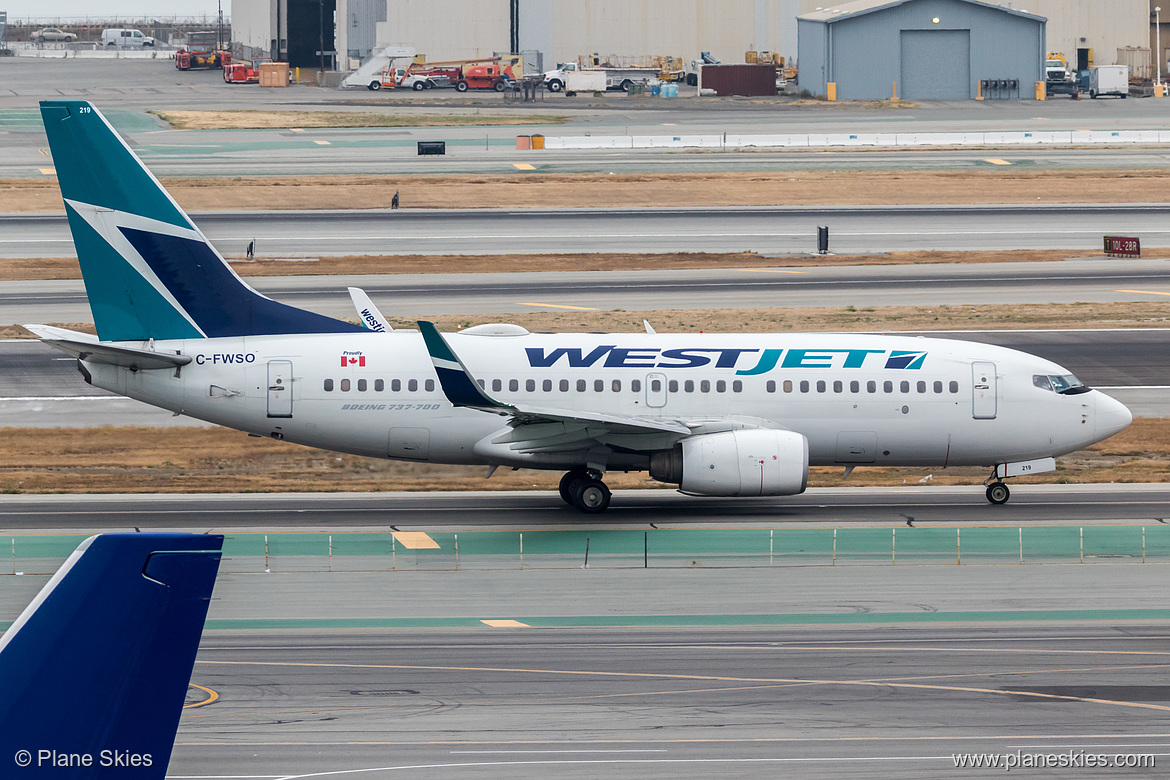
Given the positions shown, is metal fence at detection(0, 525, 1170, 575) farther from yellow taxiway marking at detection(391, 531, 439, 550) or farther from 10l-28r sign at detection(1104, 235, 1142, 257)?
10l-28r sign at detection(1104, 235, 1142, 257)

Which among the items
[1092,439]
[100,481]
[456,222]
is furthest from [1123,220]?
[100,481]

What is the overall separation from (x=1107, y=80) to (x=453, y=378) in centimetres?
12914

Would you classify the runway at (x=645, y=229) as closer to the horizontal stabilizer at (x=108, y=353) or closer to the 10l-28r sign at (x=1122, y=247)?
the 10l-28r sign at (x=1122, y=247)

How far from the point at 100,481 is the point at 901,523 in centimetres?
2155

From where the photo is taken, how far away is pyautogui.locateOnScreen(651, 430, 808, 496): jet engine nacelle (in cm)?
3127

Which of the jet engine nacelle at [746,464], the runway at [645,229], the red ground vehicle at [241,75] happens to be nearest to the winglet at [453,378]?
the jet engine nacelle at [746,464]

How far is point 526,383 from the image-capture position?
3319cm

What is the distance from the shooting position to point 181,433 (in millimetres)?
42812

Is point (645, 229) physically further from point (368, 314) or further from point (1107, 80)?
point (1107, 80)

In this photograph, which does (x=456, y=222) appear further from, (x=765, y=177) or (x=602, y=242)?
(x=765, y=177)

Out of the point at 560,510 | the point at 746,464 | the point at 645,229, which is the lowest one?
the point at 560,510

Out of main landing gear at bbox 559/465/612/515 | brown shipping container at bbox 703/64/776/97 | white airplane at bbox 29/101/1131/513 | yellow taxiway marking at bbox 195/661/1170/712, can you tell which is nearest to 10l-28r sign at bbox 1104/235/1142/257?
white airplane at bbox 29/101/1131/513

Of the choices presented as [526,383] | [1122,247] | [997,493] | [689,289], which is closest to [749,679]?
[526,383]

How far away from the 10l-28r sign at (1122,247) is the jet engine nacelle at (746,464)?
46029 millimetres
